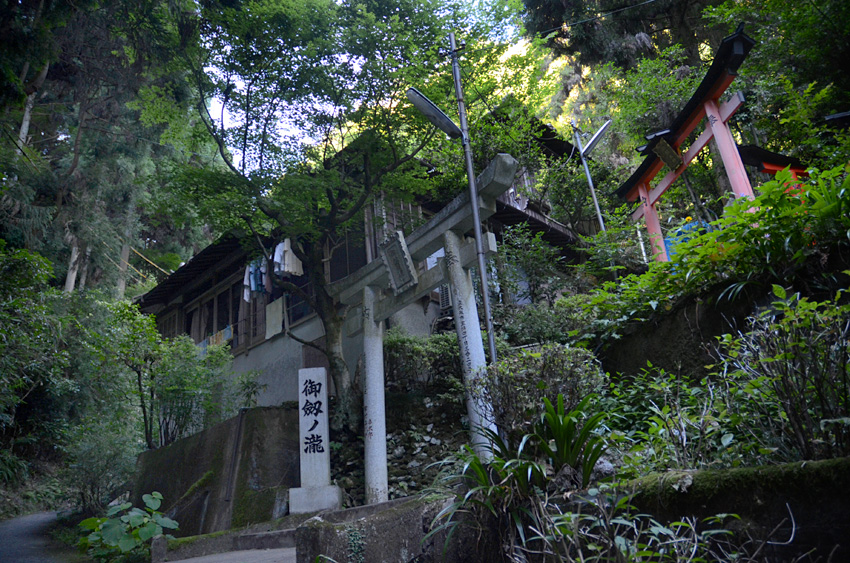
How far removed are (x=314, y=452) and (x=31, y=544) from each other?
23.5 feet

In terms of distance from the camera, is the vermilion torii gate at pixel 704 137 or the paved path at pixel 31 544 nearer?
the vermilion torii gate at pixel 704 137

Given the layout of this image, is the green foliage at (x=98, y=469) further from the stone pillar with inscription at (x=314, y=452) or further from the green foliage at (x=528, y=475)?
the green foliage at (x=528, y=475)

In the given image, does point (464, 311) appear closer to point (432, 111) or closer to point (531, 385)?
point (432, 111)

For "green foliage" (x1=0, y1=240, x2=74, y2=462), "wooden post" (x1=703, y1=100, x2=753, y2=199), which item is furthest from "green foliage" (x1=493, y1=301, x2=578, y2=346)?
"green foliage" (x1=0, y1=240, x2=74, y2=462)

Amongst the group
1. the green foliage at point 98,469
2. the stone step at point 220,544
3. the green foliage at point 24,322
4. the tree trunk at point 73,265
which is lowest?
the stone step at point 220,544

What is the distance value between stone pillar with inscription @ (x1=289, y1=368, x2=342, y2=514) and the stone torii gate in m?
0.76

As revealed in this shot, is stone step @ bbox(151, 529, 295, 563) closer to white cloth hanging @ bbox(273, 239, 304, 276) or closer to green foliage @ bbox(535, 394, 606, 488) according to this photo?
green foliage @ bbox(535, 394, 606, 488)

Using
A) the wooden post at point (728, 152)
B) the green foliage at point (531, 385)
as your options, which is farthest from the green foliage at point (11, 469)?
the wooden post at point (728, 152)

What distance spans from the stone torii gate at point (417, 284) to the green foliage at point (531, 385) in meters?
3.58

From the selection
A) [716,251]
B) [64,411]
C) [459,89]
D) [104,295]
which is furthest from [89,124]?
[716,251]

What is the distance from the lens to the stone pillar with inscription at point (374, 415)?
9.56m

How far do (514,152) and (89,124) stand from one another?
16.0m

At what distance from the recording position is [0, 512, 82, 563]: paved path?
34.3 feet

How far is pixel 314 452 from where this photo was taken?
393 inches
